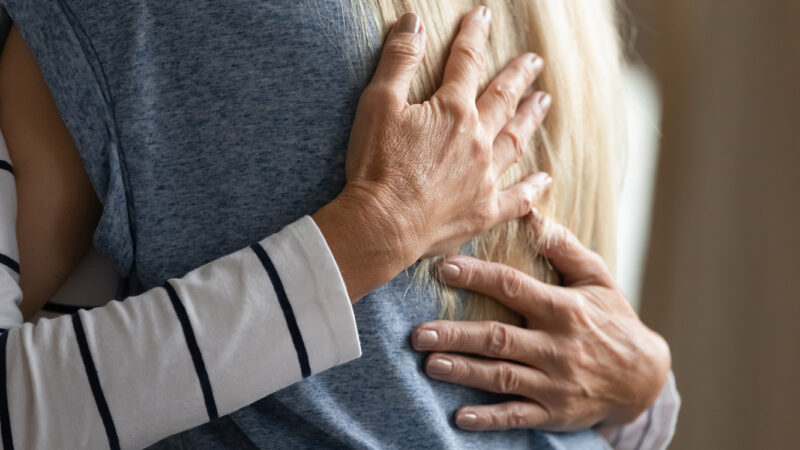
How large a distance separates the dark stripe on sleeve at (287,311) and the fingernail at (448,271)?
7.6 inches

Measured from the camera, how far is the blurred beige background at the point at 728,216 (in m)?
1.43

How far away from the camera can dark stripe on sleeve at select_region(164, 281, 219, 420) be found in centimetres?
54

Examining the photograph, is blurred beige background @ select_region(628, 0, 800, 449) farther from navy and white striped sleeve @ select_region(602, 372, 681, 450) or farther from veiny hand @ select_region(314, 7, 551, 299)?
veiny hand @ select_region(314, 7, 551, 299)

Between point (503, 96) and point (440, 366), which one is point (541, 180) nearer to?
point (503, 96)

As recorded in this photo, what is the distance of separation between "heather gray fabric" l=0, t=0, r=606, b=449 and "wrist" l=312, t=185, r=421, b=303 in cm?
5

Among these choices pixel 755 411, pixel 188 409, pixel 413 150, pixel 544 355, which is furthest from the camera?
pixel 755 411

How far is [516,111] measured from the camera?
2.57ft

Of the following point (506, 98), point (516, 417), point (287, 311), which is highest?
point (506, 98)

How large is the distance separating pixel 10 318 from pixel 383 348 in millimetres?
307

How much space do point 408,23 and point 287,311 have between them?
0.29 m

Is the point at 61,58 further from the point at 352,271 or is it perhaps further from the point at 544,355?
the point at 544,355

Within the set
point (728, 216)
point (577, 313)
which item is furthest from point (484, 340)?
point (728, 216)

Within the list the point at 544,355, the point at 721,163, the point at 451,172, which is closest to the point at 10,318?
the point at 451,172

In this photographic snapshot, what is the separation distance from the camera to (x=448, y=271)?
709mm
